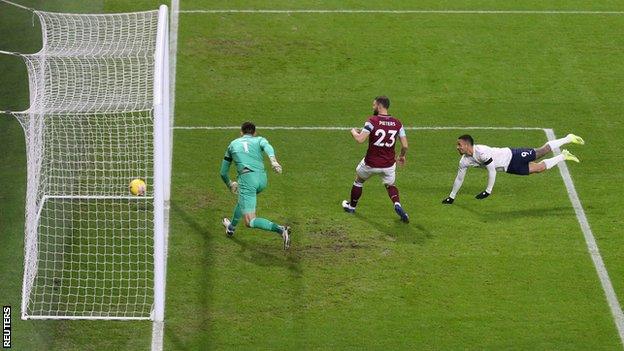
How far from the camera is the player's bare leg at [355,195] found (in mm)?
18828

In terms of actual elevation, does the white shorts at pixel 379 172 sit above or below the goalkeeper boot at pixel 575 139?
below

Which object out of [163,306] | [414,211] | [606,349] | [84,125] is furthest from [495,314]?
[84,125]

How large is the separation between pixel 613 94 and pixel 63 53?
1007 cm

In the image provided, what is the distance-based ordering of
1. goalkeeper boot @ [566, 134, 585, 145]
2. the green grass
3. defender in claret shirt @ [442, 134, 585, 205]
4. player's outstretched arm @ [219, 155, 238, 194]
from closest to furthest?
the green grass → player's outstretched arm @ [219, 155, 238, 194] → defender in claret shirt @ [442, 134, 585, 205] → goalkeeper boot @ [566, 134, 585, 145]

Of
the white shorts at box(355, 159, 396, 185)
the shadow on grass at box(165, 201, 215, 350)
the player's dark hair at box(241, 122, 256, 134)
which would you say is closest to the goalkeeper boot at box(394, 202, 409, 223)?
the white shorts at box(355, 159, 396, 185)

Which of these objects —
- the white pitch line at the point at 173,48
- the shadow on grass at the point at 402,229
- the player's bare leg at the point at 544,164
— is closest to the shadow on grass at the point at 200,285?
the shadow on grass at the point at 402,229

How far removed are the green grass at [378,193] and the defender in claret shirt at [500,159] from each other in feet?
1.24

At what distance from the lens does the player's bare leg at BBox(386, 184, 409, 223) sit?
60.7ft

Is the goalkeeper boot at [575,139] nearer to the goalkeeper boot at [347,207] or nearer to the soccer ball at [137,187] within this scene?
the goalkeeper boot at [347,207]

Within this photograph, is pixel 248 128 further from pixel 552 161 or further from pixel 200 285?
pixel 552 161

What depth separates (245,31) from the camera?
25500 millimetres

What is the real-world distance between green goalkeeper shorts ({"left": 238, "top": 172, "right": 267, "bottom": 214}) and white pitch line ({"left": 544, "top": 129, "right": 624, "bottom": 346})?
15.8ft

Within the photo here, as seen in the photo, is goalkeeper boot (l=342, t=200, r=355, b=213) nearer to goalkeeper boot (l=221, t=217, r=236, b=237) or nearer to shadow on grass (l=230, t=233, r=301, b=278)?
shadow on grass (l=230, t=233, r=301, b=278)

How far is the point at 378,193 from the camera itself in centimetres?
1973
